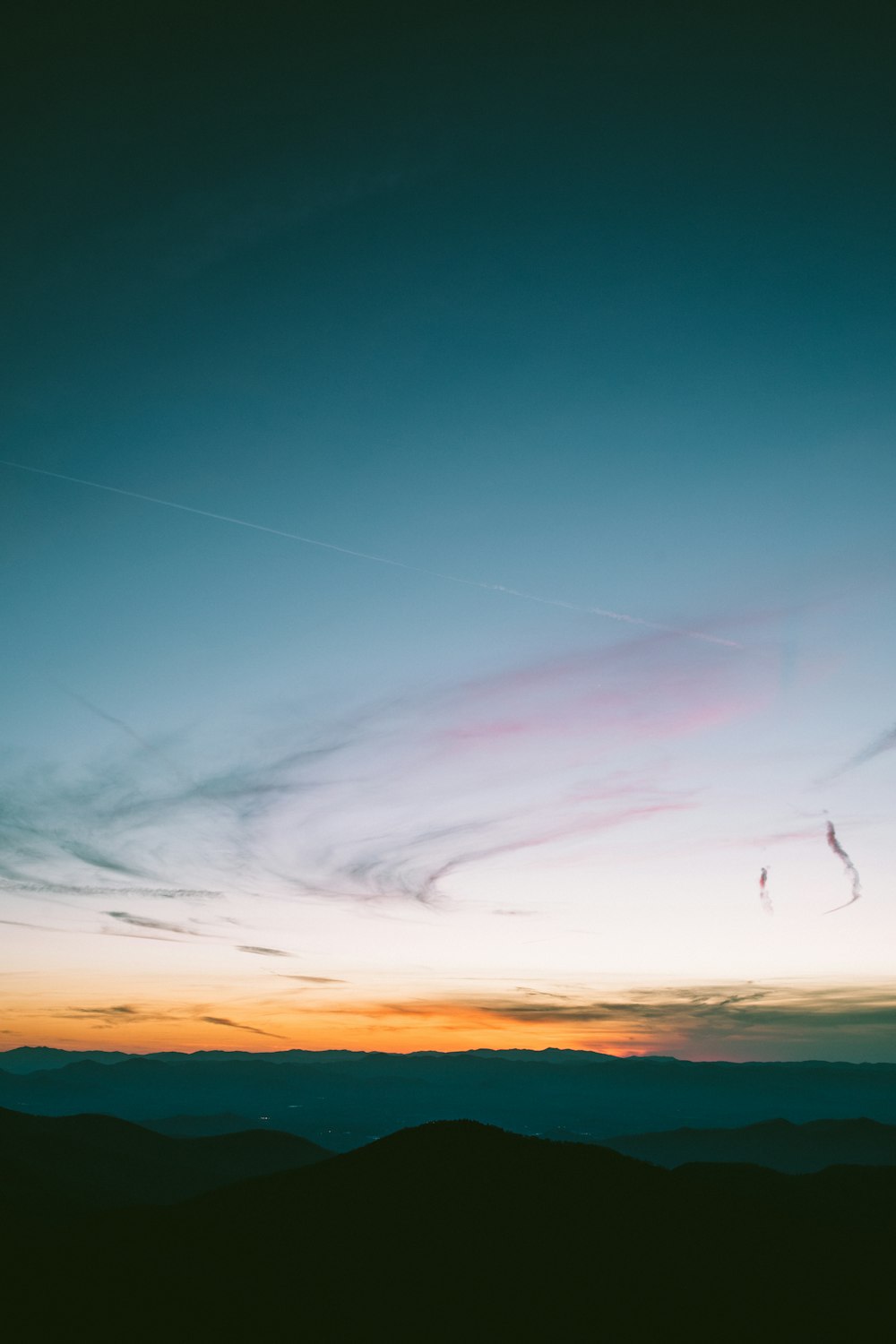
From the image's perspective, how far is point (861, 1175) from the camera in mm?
153625

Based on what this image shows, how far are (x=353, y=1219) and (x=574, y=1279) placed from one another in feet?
80.7

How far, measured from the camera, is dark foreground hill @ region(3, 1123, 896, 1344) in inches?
2793

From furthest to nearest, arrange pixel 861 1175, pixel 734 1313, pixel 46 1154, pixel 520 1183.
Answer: pixel 46 1154
pixel 861 1175
pixel 520 1183
pixel 734 1313

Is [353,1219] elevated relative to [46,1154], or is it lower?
elevated

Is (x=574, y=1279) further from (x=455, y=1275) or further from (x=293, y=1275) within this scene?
(x=293, y=1275)

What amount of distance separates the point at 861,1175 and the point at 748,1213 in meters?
78.5

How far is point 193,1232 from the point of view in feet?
285

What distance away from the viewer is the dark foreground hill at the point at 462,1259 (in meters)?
70.9

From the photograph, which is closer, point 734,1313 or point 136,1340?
point 136,1340

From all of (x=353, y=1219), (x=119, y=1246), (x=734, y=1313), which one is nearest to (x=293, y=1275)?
(x=353, y=1219)

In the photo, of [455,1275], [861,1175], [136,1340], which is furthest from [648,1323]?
[861,1175]

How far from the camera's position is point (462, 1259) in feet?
259

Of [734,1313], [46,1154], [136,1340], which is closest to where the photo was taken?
[136,1340]

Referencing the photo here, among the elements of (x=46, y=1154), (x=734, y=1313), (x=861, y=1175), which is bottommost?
(x=46, y=1154)
